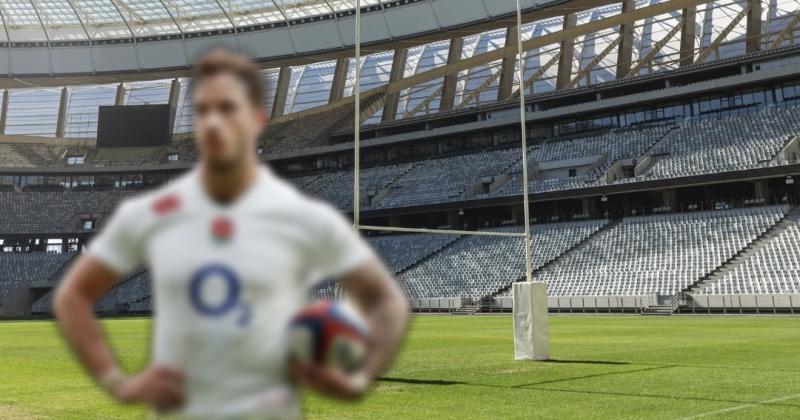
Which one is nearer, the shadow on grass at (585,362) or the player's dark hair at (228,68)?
the player's dark hair at (228,68)

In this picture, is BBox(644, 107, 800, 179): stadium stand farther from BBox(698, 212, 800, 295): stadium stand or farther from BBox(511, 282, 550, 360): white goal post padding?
BBox(511, 282, 550, 360): white goal post padding

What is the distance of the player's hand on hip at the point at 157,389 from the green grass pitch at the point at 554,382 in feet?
19.0

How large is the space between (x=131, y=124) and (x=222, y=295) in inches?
2123

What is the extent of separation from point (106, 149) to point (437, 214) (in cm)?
2729

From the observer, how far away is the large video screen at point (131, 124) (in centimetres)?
5128

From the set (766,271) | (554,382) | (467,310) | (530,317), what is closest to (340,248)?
(554,382)

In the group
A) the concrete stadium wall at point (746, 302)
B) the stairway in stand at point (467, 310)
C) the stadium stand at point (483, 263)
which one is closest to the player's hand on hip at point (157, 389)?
A: the concrete stadium wall at point (746, 302)

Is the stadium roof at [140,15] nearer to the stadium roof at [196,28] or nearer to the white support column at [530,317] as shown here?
the stadium roof at [196,28]

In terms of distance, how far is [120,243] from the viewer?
1.70 meters

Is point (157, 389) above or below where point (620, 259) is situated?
below

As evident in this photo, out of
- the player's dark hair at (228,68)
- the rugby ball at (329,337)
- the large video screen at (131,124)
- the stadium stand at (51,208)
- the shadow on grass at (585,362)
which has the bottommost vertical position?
the shadow on grass at (585,362)

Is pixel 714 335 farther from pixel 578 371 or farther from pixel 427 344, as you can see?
pixel 578 371

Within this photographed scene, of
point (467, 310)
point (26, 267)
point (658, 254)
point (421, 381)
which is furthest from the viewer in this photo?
point (26, 267)

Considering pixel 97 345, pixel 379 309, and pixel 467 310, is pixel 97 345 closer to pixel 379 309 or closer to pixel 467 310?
pixel 379 309
